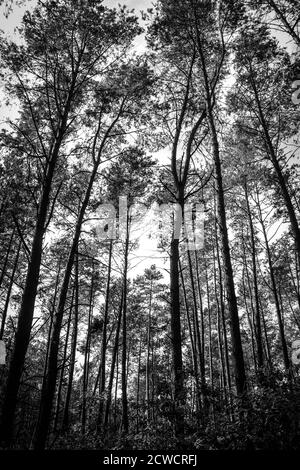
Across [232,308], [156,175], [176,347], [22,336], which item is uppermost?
[156,175]

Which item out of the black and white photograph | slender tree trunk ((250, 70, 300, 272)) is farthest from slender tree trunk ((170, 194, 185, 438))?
slender tree trunk ((250, 70, 300, 272))

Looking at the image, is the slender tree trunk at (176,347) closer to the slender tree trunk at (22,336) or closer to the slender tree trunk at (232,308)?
the slender tree trunk at (232,308)

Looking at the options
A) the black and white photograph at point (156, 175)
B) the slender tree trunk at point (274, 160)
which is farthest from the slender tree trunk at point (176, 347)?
the slender tree trunk at point (274, 160)

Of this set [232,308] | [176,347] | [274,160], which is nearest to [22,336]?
[176,347]

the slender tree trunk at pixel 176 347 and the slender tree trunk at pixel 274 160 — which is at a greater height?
the slender tree trunk at pixel 274 160

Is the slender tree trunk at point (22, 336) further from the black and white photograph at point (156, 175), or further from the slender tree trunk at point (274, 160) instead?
the slender tree trunk at point (274, 160)

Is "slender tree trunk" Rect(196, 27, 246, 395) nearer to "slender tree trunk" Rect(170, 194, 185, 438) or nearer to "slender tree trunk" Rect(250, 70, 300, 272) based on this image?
"slender tree trunk" Rect(170, 194, 185, 438)

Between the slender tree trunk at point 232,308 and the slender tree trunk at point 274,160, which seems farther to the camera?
the slender tree trunk at point 274,160

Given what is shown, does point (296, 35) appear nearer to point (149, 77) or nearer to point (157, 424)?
point (149, 77)

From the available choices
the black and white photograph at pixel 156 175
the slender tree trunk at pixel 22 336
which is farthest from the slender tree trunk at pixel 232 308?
the slender tree trunk at pixel 22 336

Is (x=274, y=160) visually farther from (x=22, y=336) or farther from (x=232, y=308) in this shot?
(x=22, y=336)

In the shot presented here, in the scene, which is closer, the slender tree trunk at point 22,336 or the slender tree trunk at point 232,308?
the slender tree trunk at point 22,336

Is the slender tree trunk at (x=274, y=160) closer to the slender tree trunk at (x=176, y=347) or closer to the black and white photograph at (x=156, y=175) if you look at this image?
the black and white photograph at (x=156, y=175)

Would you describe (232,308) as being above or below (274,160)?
below
